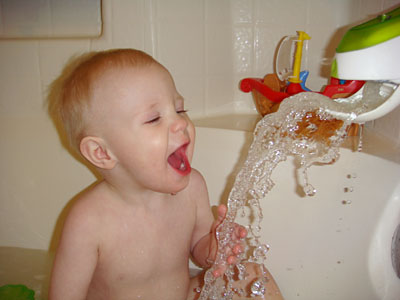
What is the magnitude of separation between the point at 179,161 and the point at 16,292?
1.98 feet

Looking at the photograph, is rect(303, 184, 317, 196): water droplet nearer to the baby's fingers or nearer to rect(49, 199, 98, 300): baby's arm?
the baby's fingers

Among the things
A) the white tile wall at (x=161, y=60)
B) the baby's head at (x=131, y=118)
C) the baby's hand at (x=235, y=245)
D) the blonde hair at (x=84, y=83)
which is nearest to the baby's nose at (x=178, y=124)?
the baby's head at (x=131, y=118)

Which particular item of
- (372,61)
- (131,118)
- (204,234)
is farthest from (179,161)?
(372,61)

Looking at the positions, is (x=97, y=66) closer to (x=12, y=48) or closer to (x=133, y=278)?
(x=133, y=278)

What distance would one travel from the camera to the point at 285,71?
127 cm

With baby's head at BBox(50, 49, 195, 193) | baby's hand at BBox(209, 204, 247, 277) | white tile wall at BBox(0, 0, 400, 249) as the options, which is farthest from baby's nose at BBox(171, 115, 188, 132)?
white tile wall at BBox(0, 0, 400, 249)

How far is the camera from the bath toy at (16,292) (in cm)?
98

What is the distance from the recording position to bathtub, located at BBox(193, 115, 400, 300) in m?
0.77

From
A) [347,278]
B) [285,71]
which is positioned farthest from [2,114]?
[347,278]

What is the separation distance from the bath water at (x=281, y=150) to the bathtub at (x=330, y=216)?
39 mm

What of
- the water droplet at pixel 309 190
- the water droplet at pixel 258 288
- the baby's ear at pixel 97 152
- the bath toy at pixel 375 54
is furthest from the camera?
the water droplet at pixel 309 190

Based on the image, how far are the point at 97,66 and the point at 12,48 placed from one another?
661mm

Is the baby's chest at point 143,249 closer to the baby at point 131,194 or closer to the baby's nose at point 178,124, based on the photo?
the baby at point 131,194

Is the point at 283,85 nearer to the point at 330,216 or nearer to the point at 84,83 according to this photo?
the point at 330,216
